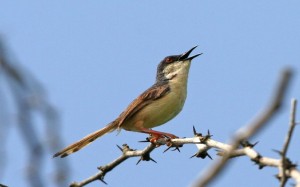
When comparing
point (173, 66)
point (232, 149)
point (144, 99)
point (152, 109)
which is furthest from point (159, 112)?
point (232, 149)

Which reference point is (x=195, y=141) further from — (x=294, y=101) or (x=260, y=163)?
(x=294, y=101)

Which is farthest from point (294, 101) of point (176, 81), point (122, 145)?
point (176, 81)

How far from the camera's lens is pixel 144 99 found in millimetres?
7965

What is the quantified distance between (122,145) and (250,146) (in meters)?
2.26

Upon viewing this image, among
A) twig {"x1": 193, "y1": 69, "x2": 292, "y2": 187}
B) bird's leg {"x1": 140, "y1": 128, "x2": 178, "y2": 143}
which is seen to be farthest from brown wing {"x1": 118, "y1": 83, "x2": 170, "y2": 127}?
twig {"x1": 193, "y1": 69, "x2": 292, "y2": 187}

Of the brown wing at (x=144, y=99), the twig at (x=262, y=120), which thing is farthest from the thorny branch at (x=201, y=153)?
the brown wing at (x=144, y=99)

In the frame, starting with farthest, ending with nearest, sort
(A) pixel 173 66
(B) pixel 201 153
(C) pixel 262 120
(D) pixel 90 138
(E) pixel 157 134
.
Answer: (A) pixel 173 66 < (D) pixel 90 138 < (E) pixel 157 134 < (B) pixel 201 153 < (C) pixel 262 120

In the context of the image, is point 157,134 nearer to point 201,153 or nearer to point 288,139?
point 201,153

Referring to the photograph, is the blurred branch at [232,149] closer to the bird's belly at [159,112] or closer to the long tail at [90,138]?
the long tail at [90,138]

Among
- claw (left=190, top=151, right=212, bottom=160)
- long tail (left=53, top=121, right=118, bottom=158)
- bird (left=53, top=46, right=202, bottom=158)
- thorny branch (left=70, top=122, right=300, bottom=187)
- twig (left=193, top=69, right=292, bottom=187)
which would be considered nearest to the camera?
twig (left=193, top=69, right=292, bottom=187)

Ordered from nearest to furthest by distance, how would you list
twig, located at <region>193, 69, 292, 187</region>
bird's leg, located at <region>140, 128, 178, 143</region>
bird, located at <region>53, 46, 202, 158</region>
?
twig, located at <region>193, 69, 292, 187</region>, bird's leg, located at <region>140, 128, 178, 143</region>, bird, located at <region>53, 46, 202, 158</region>

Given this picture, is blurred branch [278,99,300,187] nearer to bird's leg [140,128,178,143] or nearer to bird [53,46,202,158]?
bird's leg [140,128,178,143]

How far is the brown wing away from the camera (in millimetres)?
7708

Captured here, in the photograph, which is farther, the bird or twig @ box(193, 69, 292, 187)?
the bird
